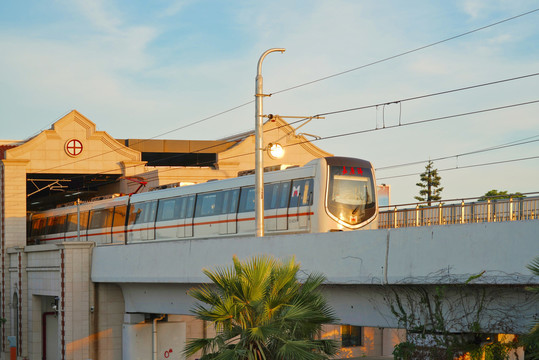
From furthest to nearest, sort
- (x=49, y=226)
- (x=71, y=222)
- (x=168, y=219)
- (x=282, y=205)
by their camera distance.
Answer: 1. (x=49, y=226)
2. (x=71, y=222)
3. (x=168, y=219)
4. (x=282, y=205)

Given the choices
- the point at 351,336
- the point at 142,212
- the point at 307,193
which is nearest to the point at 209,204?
the point at 142,212

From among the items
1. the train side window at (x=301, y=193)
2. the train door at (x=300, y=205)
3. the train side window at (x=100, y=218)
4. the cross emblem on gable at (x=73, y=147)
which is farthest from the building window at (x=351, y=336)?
the train side window at (x=301, y=193)

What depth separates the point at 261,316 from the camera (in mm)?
14031

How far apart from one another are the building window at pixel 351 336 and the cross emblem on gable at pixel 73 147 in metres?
18.5

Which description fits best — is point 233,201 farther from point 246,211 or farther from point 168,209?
point 168,209

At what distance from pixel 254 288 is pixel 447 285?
4.26 meters

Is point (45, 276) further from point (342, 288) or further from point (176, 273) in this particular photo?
point (342, 288)

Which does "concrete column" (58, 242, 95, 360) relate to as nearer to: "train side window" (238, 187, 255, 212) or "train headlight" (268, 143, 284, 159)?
"train side window" (238, 187, 255, 212)

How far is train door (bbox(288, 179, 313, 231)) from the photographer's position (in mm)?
25984

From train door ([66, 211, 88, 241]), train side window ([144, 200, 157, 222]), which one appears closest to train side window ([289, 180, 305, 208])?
train side window ([144, 200, 157, 222])

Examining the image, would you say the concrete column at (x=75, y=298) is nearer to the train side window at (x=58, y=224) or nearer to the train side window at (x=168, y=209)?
the train side window at (x=168, y=209)

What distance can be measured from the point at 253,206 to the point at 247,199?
53cm

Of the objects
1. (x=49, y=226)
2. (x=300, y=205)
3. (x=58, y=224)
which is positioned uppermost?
(x=300, y=205)

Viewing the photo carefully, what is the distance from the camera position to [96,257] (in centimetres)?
3231
